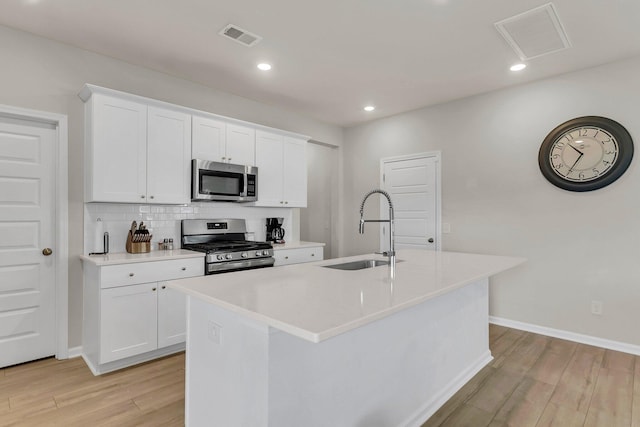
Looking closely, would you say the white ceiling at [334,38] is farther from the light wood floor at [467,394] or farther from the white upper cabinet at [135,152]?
the light wood floor at [467,394]

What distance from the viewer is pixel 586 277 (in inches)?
131

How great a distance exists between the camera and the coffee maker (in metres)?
4.41

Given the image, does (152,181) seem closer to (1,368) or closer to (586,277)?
(1,368)

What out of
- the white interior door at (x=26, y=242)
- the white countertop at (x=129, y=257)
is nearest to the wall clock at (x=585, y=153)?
the white countertop at (x=129, y=257)

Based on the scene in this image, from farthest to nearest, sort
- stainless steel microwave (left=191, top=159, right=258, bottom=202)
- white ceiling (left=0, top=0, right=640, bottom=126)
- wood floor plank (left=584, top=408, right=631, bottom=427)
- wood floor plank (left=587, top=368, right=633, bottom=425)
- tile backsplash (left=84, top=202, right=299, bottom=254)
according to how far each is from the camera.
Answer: stainless steel microwave (left=191, top=159, right=258, bottom=202) < tile backsplash (left=84, top=202, right=299, bottom=254) < white ceiling (left=0, top=0, right=640, bottom=126) < wood floor plank (left=587, top=368, right=633, bottom=425) < wood floor plank (left=584, top=408, right=631, bottom=427)

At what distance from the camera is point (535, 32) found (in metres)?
2.65

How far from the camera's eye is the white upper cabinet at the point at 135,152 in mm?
2822

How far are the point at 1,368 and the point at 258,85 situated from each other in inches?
134

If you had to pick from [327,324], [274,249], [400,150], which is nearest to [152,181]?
[274,249]

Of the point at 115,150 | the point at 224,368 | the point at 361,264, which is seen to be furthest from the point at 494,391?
the point at 115,150

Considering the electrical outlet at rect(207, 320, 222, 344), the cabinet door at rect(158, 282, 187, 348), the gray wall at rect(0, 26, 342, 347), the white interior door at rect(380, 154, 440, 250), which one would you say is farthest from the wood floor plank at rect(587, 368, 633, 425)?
the gray wall at rect(0, 26, 342, 347)

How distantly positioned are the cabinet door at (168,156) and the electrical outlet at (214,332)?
6.36ft

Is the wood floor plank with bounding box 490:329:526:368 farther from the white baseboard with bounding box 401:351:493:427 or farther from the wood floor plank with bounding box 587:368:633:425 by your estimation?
the wood floor plank with bounding box 587:368:633:425

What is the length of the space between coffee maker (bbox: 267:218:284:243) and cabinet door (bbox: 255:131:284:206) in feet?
1.05
